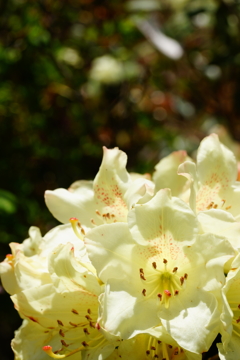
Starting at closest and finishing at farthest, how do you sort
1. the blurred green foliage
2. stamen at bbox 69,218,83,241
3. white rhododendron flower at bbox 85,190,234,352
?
white rhododendron flower at bbox 85,190,234,352, stamen at bbox 69,218,83,241, the blurred green foliage

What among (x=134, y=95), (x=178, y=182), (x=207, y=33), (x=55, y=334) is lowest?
(x=134, y=95)

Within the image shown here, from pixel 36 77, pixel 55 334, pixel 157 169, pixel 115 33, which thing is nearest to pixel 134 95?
pixel 115 33

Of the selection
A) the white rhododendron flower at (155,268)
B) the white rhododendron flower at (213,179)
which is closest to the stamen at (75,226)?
the white rhododendron flower at (155,268)

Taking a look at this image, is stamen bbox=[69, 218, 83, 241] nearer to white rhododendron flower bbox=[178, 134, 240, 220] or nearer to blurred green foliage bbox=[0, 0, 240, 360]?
white rhododendron flower bbox=[178, 134, 240, 220]

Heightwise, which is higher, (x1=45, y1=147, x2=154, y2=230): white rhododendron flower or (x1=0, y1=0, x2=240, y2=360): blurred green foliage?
(x1=45, y1=147, x2=154, y2=230): white rhododendron flower

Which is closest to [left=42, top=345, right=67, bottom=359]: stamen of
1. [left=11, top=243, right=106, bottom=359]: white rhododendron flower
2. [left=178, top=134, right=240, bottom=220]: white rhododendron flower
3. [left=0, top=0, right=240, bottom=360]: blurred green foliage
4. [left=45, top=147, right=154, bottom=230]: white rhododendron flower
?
[left=11, top=243, right=106, bottom=359]: white rhododendron flower

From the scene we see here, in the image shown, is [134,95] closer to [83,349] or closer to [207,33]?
[207,33]
